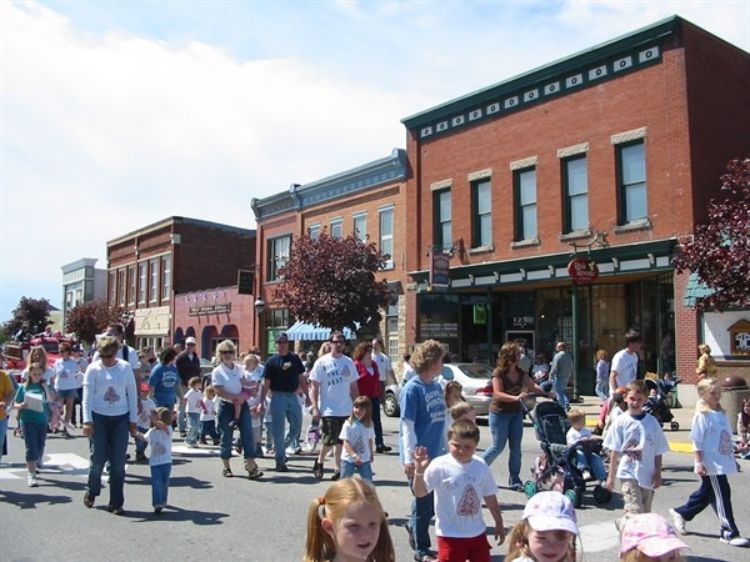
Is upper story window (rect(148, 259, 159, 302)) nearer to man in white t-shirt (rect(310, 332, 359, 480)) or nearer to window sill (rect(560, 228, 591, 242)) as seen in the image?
window sill (rect(560, 228, 591, 242))

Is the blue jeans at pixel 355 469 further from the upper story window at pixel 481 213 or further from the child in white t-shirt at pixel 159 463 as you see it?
the upper story window at pixel 481 213

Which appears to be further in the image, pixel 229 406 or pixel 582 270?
pixel 582 270

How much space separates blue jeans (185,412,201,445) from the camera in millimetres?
13203

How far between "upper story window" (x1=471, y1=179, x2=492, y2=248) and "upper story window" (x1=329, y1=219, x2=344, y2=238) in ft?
23.7

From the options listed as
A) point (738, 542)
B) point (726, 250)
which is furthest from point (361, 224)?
point (738, 542)

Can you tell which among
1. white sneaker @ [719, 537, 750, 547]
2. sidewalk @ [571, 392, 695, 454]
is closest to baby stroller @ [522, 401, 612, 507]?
white sneaker @ [719, 537, 750, 547]

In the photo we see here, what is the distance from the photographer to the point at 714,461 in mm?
6875

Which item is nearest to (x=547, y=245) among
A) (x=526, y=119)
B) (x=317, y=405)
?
(x=526, y=119)

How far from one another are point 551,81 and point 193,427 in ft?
51.7

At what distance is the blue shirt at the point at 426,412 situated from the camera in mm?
6273

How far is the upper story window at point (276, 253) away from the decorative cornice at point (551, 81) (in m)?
10.1

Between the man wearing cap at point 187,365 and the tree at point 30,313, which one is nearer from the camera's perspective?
the man wearing cap at point 187,365

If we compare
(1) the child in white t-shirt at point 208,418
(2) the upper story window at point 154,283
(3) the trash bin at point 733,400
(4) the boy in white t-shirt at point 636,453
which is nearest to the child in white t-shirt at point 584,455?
(4) the boy in white t-shirt at point 636,453

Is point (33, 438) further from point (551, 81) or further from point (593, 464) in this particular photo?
point (551, 81)
